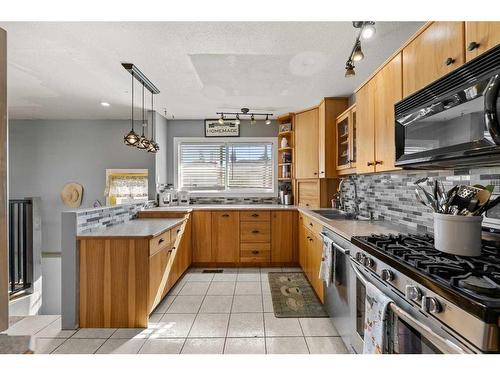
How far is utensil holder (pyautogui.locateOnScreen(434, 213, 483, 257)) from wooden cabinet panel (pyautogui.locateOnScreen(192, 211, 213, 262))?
120 inches

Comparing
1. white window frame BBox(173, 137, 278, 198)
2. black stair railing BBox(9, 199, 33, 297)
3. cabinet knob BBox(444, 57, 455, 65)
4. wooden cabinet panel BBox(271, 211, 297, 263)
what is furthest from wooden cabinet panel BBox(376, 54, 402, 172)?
black stair railing BBox(9, 199, 33, 297)

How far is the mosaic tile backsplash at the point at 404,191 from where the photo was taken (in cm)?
150

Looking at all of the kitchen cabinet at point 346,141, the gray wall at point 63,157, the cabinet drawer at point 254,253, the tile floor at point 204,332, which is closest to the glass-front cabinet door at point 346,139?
the kitchen cabinet at point 346,141

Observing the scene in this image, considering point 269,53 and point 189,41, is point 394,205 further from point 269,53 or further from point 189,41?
point 189,41

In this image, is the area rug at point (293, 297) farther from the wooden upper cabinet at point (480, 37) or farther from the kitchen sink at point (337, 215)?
the wooden upper cabinet at point (480, 37)

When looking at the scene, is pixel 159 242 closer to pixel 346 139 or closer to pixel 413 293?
pixel 413 293

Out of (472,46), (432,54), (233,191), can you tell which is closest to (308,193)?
(233,191)

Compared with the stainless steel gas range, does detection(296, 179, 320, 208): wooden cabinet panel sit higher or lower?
higher

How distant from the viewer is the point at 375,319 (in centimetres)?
120

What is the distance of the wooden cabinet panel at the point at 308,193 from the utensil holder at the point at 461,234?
2.48 meters

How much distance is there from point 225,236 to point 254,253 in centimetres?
52

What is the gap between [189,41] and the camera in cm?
204

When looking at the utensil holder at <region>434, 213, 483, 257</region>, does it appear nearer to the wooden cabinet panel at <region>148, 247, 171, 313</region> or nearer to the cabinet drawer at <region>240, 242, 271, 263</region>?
the wooden cabinet panel at <region>148, 247, 171, 313</region>

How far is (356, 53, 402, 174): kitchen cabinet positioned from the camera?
186 centimetres
